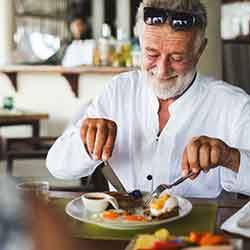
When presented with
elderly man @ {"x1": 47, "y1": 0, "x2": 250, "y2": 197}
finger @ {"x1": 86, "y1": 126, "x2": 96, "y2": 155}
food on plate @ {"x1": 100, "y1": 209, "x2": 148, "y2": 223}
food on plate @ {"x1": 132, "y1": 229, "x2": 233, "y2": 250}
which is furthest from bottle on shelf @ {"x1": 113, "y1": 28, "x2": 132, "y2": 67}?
food on plate @ {"x1": 132, "y1": 229, "x2": 233, "y2": 250}

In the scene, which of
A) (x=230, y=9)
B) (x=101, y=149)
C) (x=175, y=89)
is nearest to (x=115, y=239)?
(x=101, y=149)

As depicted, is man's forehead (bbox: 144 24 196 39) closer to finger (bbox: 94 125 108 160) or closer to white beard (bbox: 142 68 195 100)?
white beard (bbox: 142 68 195 100)

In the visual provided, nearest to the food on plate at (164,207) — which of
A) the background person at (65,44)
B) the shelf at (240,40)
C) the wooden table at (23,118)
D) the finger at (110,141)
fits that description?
the finger at (110,141)

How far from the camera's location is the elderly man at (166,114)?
1.73m

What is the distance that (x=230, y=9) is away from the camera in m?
5.97

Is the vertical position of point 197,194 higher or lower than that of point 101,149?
lower

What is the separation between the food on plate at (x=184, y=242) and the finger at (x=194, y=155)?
0.37 metres

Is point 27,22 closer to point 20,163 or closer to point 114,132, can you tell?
point 20,163

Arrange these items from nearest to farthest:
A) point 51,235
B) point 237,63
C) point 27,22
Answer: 1. point 51,235
2. point 237,63
3. point 27,22

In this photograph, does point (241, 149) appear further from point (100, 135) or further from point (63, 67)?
point (63, 67)

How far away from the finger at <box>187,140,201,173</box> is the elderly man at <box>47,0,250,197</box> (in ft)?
0.76

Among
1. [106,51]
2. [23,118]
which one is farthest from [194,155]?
[106,51]

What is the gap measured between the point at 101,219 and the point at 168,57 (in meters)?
0.62

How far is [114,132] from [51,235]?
1.00m
